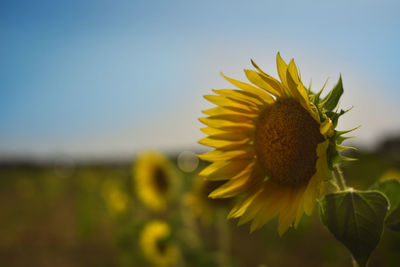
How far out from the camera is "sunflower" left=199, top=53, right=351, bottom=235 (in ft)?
2.92

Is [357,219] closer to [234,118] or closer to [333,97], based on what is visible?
[333,97]

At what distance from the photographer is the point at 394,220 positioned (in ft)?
3.05

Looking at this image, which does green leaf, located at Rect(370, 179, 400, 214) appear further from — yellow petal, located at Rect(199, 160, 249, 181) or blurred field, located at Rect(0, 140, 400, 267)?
yellow petal, located at Rect(199, 160, 249, 181)

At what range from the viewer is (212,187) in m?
3.25

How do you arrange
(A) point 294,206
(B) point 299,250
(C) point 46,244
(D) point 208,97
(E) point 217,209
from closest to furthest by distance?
(A) point 294,206 < (D) point 208,97 < (E) point 217,209 < (B) point 299,250 < (C) point 46,244

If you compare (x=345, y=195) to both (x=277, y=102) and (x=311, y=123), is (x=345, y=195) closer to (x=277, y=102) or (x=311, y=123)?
(x=311, y=123)

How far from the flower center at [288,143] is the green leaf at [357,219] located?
0.58 ft

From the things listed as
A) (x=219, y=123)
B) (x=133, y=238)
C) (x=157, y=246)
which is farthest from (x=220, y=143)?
(x=133, y=238)

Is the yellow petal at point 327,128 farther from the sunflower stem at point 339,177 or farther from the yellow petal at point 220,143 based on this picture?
the yellow petal at point 220,143

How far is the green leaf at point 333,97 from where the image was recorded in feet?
2.95

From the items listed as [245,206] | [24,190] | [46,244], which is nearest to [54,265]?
[46,244]

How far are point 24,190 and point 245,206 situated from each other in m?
14.8

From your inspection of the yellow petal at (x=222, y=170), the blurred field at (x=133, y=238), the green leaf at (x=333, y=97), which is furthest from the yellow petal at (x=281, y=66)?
the blurred field at (x=133, y=238)

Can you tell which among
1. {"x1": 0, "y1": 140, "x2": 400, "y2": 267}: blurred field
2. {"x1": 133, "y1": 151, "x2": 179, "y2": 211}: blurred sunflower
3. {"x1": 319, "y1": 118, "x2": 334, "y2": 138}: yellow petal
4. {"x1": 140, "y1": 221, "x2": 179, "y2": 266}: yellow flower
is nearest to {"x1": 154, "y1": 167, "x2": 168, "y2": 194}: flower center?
{"x1": 133, "y1": 151, "x2": 179, "y2": 211}: blurred sunflower
